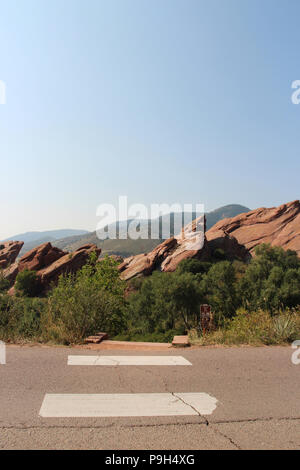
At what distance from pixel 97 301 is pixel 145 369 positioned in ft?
12.1

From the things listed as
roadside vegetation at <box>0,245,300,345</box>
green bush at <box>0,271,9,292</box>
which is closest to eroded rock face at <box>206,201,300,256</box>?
roadside vegetation at <box>0,245,300,345</box>

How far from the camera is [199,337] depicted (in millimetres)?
7773

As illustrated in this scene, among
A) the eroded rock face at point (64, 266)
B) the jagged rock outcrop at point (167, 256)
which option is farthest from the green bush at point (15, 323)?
the eroded rock face at point (64, 266)

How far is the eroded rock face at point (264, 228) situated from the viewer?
7131 cm

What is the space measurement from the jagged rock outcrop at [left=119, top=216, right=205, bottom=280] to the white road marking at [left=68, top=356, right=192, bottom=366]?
5516 centimetres

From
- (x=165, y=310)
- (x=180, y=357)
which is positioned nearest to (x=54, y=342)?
(x=180, y=357)

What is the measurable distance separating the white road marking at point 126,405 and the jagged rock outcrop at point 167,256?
2247 inches

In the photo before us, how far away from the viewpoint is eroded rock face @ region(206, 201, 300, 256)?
234 feet

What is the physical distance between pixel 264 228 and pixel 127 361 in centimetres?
7595

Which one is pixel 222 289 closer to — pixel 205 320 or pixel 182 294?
pixel 182 294

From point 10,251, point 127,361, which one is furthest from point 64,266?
point 127,361

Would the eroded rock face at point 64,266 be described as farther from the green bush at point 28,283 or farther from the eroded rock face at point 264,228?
the eroded rock face at point 264,228

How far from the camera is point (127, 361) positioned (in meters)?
5.64
